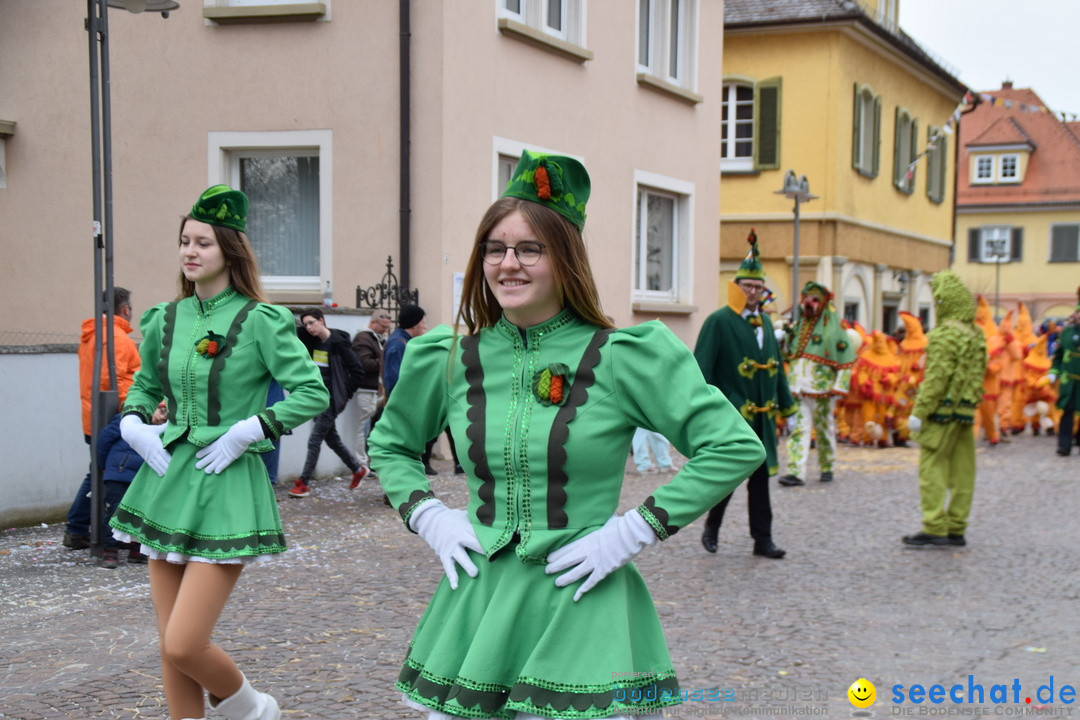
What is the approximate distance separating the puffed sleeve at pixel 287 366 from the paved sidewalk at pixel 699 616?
133cm

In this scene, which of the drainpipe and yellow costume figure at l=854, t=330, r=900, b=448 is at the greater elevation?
the drainpipe

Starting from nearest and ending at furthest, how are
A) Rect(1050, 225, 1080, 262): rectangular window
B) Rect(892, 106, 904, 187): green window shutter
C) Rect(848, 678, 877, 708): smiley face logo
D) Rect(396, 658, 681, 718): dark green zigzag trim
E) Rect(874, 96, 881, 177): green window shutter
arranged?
Rect(396, 658, 681, 718): dark green zigzag trim → Rect(848, 678, 877, 708): smiley face logo → Rect(874, 96, 881, 177): green window shutter → Rect(892, 106, 904, 187): green window shutter → Rect(1050, 225, 1080, 262): rectangular window

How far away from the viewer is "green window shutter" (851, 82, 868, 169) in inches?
1050

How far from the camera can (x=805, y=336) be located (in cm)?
1312

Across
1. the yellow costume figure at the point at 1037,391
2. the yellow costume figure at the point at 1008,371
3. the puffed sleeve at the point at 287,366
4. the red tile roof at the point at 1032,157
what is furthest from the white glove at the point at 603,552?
the red tile roof at the point at 1032,157

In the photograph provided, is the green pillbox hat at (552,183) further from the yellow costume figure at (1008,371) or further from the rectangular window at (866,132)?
the rectangular window at (866,132)

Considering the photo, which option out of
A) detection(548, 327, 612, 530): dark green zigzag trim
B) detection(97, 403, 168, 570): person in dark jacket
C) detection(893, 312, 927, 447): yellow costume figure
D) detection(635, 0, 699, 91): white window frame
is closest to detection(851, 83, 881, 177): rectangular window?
detection(635, 0, 699, 91): white window frame

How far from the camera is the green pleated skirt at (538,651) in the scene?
2.69 meters

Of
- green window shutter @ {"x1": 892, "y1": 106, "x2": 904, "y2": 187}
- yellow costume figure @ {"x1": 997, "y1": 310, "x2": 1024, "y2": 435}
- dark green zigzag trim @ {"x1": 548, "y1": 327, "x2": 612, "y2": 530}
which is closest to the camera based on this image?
dark green zigzag trim @ {"x1": 548, "y1": 327, "x2": 612, "y2": 530}

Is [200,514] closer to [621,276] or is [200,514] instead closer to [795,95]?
[621,276]

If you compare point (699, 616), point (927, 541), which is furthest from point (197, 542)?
point (927, 541)

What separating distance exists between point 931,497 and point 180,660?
21.4 ft

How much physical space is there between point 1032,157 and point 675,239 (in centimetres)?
3882

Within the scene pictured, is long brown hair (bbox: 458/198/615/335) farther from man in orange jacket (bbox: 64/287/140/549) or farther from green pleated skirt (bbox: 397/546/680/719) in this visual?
man in orange jacket (bbox: 64/287/140/549)
